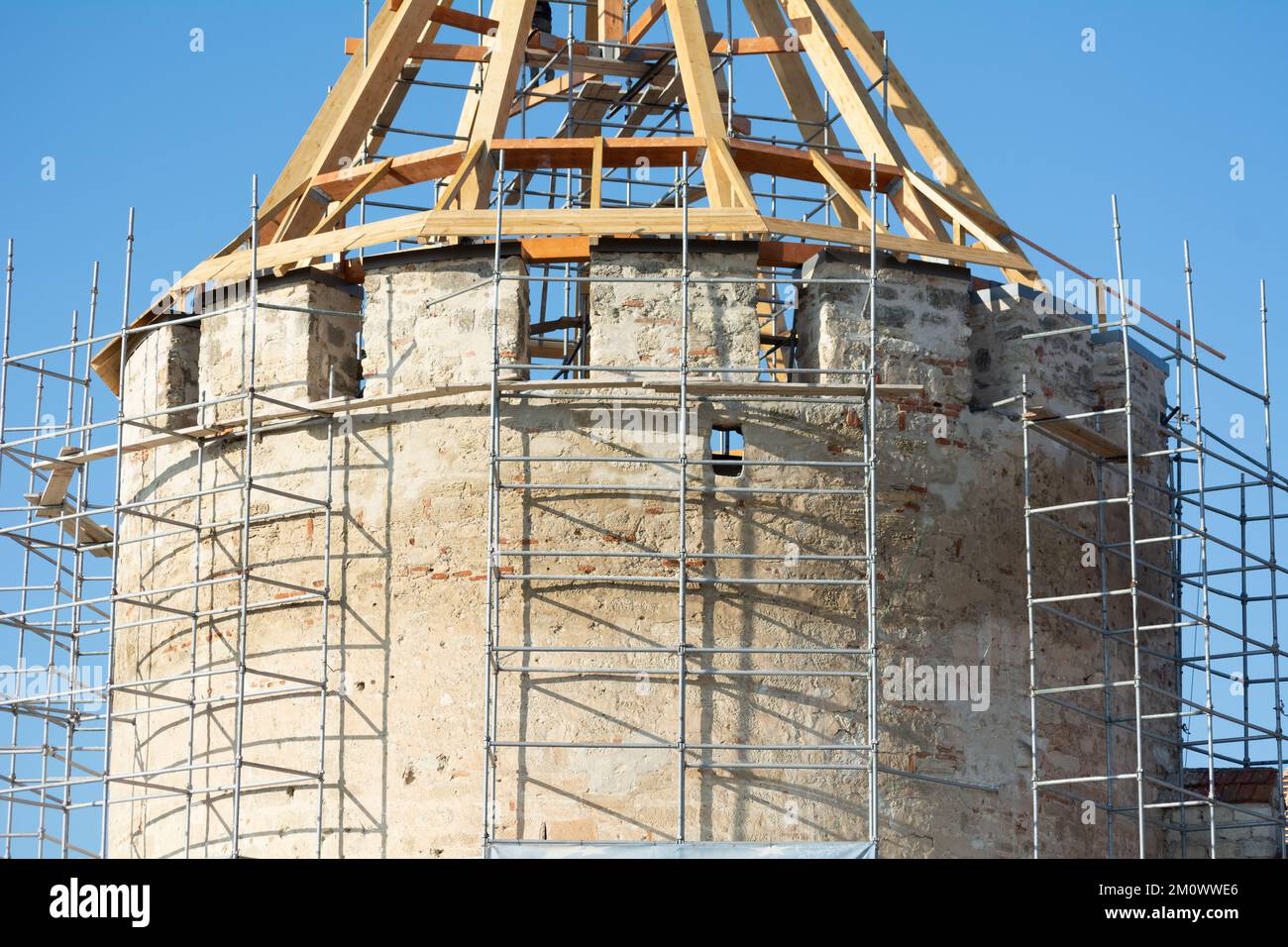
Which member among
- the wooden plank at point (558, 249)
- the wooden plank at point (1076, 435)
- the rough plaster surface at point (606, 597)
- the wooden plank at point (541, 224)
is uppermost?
the wooden plank at point (541, 224)

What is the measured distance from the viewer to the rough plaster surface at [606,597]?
13391 millimetres

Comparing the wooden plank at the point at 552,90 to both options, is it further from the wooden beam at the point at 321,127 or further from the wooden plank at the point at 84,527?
the wooden plank at the point at 84,527

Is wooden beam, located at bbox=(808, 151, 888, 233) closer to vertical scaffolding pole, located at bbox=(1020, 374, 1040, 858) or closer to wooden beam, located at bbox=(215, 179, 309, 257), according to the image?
vertical scaffolding pole, located at bbox=(1020, 374, 1040, 858)

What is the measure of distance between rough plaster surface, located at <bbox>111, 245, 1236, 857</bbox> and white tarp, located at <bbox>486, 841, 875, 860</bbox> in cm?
29

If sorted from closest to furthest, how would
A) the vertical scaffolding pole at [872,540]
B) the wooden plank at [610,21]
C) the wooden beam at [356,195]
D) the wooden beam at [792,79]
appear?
the vertical scaffolding pole at [872,540] → the wooden beam at [356,195] → the wooden beam at [792,79] → the wooden plank at [610,21]

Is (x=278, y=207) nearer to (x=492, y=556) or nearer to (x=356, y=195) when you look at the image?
(x=356, y=195)

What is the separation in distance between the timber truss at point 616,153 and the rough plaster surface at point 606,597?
383 millimetres

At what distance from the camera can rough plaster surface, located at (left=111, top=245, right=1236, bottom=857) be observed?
13.4 meters

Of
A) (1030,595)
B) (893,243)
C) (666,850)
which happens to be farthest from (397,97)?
(666,850)

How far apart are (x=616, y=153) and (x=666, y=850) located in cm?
495

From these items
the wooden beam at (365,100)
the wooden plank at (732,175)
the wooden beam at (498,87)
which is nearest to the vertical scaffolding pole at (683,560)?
the wooden plank at (732,175)

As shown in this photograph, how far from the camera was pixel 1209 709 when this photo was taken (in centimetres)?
1441

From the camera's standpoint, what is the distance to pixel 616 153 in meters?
15.4

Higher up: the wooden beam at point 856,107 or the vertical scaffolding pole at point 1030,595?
the wooden beam at point 856,107
